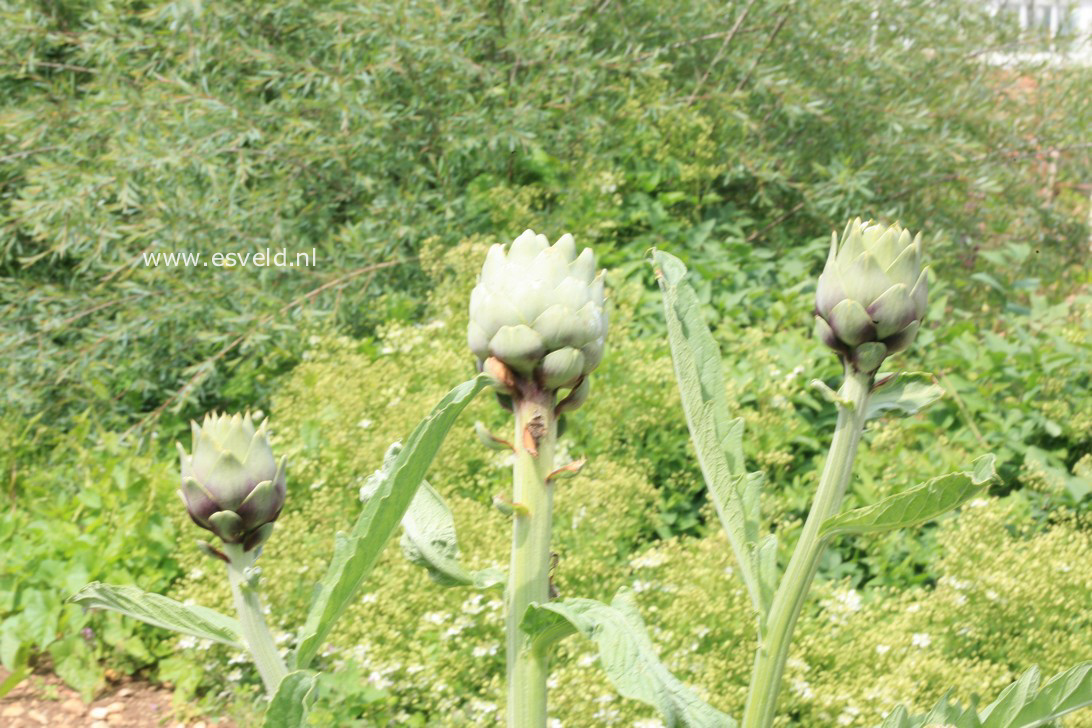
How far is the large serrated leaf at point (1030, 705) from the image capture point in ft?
3.06

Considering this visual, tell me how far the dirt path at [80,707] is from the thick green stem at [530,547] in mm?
1530

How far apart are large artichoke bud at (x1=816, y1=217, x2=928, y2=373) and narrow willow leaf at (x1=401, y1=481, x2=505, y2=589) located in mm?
338

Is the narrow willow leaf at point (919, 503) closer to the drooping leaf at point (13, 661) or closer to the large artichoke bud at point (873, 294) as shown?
the large artichoke bud at point (873, 294)

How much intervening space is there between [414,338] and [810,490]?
1025mm

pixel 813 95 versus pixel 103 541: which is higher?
pixel 813 95

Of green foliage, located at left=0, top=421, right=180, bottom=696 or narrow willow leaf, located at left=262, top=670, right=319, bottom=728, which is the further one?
green foliage, located at left=0, top=421, right=180, bottom=696

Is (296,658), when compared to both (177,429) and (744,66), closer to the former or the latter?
(177,429)

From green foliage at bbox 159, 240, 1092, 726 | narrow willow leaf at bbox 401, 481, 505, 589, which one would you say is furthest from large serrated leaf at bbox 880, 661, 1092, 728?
green foliage at bbox 159, 240, 1092, 726

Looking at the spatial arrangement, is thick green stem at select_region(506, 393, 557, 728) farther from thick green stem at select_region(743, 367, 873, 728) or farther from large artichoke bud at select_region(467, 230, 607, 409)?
A: thick green stem at select_region(743, 367, 873, 728)

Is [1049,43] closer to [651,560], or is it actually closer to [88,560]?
[651,560]

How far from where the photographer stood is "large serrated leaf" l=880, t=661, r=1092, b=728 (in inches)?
36.8

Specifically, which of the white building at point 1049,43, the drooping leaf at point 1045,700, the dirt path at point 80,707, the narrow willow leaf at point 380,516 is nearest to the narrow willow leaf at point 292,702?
the narrow willow leaf at point 380,516

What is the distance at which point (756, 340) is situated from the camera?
105 inches

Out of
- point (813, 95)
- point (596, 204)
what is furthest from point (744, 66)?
point (596, 204)
